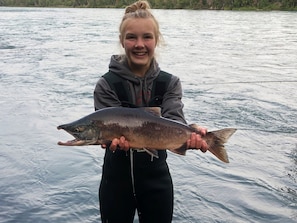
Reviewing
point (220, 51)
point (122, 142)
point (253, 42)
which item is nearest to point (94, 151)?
point (122, 142)

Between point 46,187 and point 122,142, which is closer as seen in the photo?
point 122,142

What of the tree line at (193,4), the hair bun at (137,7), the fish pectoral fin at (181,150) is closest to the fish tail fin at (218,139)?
the fish pectoral fin at (181,150)

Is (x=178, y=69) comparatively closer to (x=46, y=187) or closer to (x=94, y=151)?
(x=94, y=151)

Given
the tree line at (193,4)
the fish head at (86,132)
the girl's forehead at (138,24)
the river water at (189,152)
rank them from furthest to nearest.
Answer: the tree line at (193,4) → the river water at (189,152) → the girl's forehead at (138,24) → the fish head at (86,132)

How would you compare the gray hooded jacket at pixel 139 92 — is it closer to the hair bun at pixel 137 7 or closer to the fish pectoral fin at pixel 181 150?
the fish pectoral fin at pixel 181 150

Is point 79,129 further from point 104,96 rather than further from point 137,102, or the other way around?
point 137,102

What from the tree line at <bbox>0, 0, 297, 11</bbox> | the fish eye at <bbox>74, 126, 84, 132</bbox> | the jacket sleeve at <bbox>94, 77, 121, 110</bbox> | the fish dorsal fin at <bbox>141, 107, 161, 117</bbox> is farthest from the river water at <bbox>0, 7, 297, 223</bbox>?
the tree line at <bbox>0, 0, 297, 11</bbox>

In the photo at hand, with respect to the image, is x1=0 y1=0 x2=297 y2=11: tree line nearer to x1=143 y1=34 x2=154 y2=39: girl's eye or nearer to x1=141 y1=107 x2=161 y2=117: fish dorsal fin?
x1=143 y1=34 x2=154 y2=39: girl's eye

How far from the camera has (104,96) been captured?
3.07m

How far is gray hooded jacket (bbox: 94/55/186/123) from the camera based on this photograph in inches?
121

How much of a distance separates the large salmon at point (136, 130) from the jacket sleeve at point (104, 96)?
0.23 metres

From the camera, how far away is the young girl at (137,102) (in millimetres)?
3090

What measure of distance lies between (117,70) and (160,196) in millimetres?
987

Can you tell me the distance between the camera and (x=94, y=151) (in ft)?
22.1
